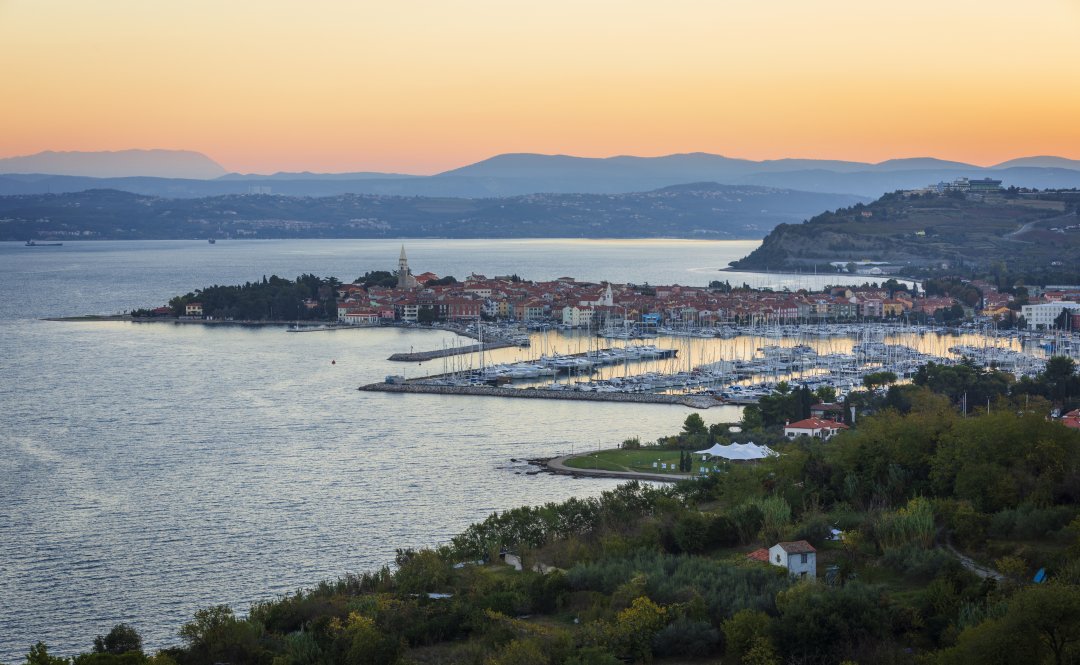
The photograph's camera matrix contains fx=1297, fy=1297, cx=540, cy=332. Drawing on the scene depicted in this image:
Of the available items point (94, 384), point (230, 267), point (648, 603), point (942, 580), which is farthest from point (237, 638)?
point (230, 267)

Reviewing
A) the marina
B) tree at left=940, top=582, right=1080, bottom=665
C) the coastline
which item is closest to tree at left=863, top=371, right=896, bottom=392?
the marina

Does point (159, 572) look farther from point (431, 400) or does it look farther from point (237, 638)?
point (431, 400)

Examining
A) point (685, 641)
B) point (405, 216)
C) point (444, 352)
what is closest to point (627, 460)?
point (685, 641)

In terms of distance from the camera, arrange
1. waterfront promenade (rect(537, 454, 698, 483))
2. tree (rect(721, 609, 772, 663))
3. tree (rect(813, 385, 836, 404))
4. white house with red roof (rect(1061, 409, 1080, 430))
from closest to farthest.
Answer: tree (rect(721, 609, 772, 663)) → waterfront promenade (rect(537, 454, 698, 483)) → white house with red roof (rect(1061, 409, 1080, 430)) → tree (rect(813, 385, 836, 404))

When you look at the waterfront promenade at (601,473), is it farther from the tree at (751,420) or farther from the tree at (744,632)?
the tree at (744,632)

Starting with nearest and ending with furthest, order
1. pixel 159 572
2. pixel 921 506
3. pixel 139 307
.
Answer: pixel 921 506, pixel 159 572, pixel 139 307

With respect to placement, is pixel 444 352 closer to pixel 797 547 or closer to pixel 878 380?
pixel 878 380

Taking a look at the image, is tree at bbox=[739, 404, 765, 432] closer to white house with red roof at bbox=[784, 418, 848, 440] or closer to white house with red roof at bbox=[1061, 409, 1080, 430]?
white house with red roof at bbox=[784, 418, 848, 440]

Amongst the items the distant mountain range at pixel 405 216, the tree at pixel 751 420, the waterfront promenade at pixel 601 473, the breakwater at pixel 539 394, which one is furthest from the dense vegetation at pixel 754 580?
the distant mountain range at pixel 405 216
